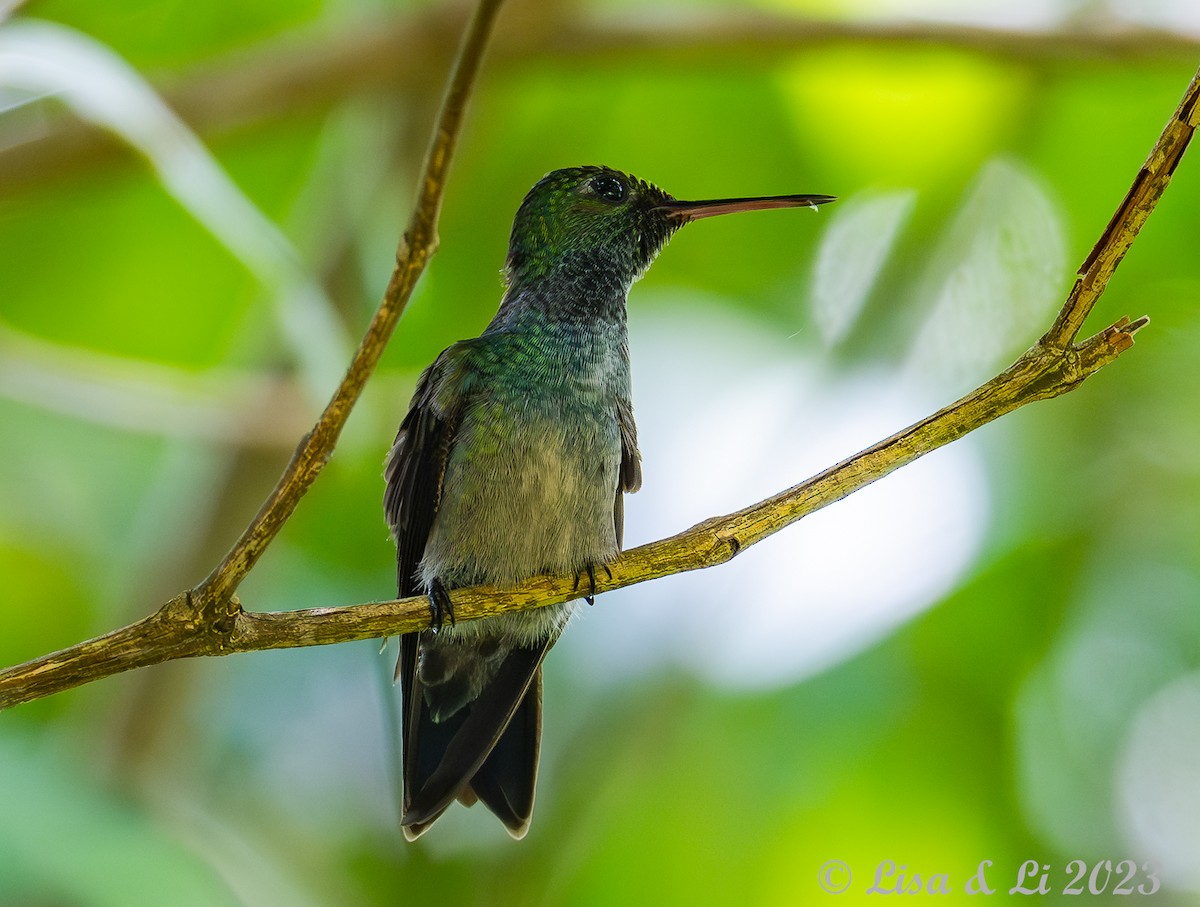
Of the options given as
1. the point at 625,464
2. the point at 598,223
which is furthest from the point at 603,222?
the point at 625,464

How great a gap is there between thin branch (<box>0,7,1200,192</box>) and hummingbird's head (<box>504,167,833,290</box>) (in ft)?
1.88

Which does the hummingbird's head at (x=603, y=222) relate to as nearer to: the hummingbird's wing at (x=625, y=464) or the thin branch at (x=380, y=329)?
the hummingbird's wing at (x=625, y=464)

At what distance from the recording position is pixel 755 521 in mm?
1921

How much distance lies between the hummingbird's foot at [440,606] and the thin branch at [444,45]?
156cm

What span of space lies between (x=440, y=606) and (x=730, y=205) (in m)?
0.97

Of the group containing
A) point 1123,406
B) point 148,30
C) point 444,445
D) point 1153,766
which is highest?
point 148,30

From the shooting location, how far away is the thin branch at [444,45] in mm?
3139

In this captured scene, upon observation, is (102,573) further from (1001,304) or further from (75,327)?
(1001,304)

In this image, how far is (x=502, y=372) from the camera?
2.77 m

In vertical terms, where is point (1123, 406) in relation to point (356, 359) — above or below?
above

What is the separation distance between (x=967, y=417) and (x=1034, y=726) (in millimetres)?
3077

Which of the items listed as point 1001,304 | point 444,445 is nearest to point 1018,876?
point 1001,304

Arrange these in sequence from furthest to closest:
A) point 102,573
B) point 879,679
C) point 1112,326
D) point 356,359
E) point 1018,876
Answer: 1. point 102,573
2. point 879,679
3. point 1018,876
4. point 1112,326
5. point 356,359

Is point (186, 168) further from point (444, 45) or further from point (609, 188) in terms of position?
point (444, 45)
